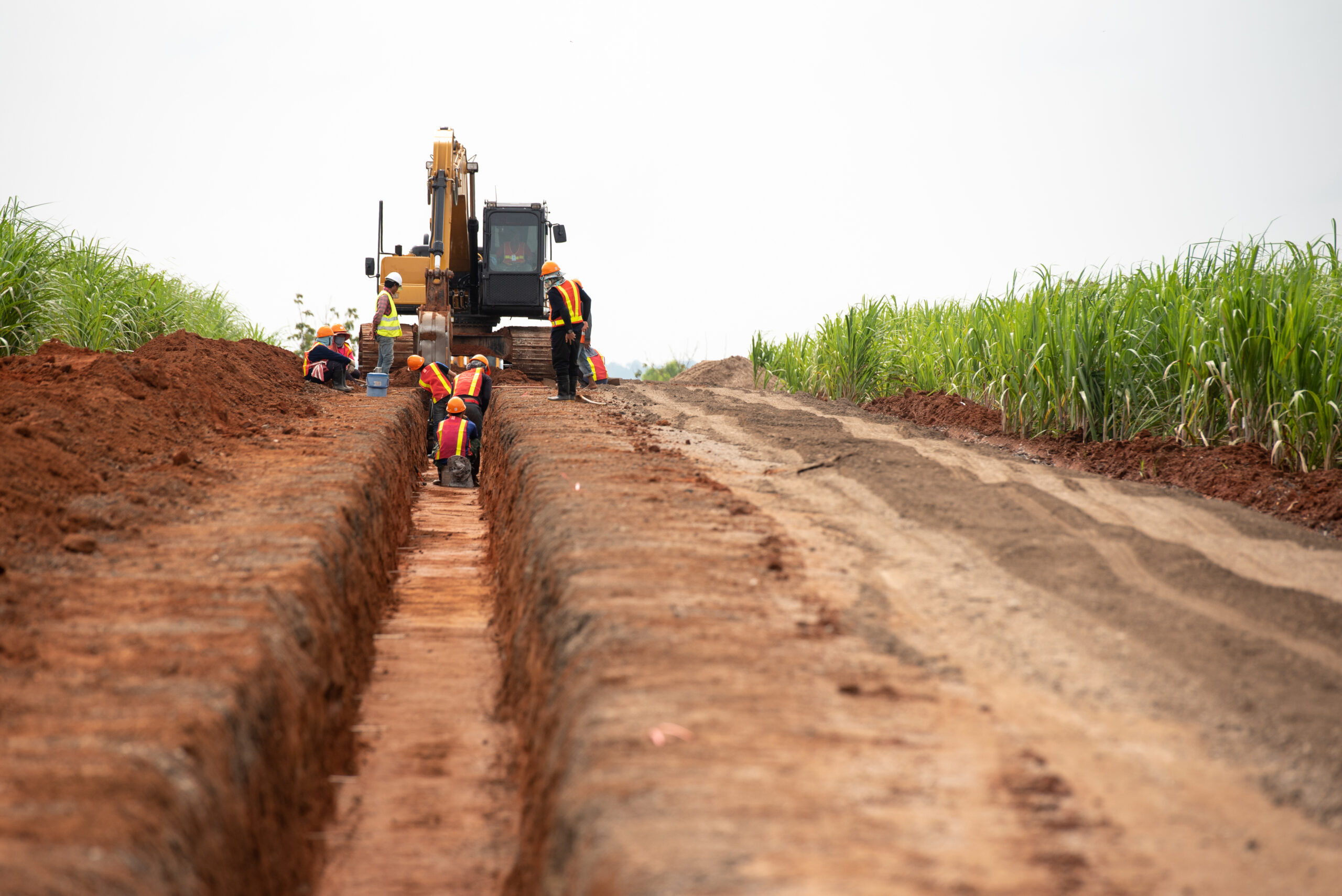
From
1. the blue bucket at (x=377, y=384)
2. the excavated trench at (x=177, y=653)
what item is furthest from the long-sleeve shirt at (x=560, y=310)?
the excavated trench at (x=177, y=653)

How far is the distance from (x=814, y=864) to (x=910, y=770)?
0.61 meters

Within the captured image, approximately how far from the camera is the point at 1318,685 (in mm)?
3645

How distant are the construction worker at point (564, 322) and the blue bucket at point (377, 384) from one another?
2.97 metres

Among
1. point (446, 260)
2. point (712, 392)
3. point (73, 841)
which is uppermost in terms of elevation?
point (446, 260)

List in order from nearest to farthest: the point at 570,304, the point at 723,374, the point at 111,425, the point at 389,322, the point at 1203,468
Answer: the point at 111,425
the point at 1203,468
the point at 570,304
the point at 389,322
the point at 723,374

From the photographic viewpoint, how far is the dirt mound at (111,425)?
18.1ft

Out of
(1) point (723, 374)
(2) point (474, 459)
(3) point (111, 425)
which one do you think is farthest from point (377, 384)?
(1) point (723, 374)

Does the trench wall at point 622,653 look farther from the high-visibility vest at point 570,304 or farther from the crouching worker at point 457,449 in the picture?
the high-visibility vest at point 570,304

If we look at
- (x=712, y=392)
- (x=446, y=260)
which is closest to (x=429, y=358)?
(x=446, y=260)

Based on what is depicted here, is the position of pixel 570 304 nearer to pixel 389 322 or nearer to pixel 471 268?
pixel 389 322

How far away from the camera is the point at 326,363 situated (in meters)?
15.5

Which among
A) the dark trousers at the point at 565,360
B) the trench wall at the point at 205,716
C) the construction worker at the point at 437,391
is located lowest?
the trench wall at the point at 205,716

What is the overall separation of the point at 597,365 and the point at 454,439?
664 cm

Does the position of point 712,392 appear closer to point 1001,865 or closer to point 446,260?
point 446,260
